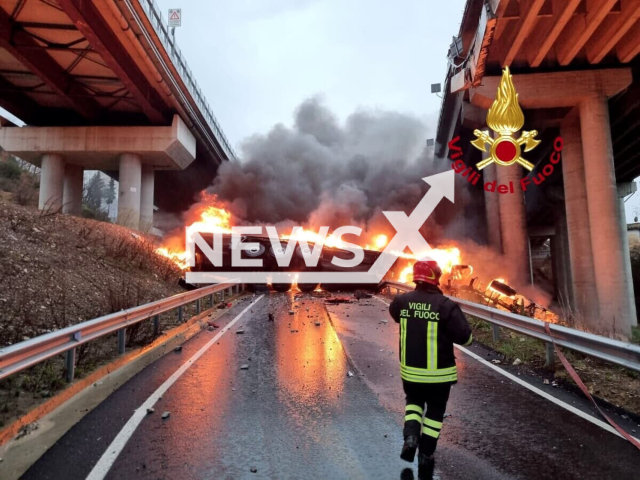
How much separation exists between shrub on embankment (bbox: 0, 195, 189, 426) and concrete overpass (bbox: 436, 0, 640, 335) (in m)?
13.4

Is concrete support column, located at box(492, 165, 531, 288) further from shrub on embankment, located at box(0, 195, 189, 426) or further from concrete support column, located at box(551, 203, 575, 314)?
shrub on embankment, located at box(0, 195, 189, 426)

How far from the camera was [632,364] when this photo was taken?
404 centimetres

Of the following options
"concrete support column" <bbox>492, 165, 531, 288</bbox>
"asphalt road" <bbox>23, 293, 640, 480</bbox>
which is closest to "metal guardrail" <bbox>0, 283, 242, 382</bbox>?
"asphalt road" <bbox>23, 293, 640, 480</bbox>

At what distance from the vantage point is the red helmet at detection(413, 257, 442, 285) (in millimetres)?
3211

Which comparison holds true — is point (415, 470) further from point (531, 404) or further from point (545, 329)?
point (545, 329)

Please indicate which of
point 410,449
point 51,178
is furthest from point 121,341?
point 51,178

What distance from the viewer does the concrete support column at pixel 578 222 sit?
20031 mm

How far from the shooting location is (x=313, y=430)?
3639 mm

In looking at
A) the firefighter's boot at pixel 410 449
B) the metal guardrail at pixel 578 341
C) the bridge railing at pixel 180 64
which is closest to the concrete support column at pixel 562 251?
the bridge railing at pixel 180 64

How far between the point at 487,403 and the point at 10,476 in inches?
161

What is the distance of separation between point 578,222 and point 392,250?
8971 mm

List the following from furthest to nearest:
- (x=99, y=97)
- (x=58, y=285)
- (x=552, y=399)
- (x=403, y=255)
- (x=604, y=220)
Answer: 1. (x=99, y=97)
2. (x=403, y=255)
3. (x=604, y=220)
4. (x=58, y=285)
5. (x=552, y=399)

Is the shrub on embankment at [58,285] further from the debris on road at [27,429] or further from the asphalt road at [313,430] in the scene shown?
the asphalt road at [313,430]

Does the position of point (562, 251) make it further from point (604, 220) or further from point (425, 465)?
point (425, 465)
